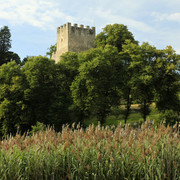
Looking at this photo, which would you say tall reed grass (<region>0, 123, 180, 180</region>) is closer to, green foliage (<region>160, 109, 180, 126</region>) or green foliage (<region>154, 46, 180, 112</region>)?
green foliage (<region>160, 109, 180, 126</region>)

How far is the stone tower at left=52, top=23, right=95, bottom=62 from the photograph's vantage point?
4218 cm

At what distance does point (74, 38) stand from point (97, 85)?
1643 cm

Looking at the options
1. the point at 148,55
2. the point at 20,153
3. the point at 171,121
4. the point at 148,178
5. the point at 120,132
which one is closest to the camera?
the point at 148,178

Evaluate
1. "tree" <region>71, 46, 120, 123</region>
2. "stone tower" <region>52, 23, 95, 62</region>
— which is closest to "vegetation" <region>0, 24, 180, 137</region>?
"tree" <region>71, 46, 120, 123</region>

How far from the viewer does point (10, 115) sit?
29.2 m

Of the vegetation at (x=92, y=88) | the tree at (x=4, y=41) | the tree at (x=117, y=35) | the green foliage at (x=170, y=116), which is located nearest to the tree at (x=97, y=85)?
the vegetation at (x=92, y=88)

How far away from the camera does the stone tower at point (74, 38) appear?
138 feet

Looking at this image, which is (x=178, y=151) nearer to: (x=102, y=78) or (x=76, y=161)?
(x=76, y=161)

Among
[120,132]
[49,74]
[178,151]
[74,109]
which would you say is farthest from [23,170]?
[49,74]

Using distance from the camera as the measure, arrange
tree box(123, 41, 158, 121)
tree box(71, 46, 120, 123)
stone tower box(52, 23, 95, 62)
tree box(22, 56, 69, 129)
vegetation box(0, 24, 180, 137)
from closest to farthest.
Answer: tree box(71, 46, 120, 123) < tree box(123, 41, 158, 121) < vegetation box(0, 24, 180, 137) < tree box(22, 56, 69, 129) < stone tower box(52, 23, 95, 62)

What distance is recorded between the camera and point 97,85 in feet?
93.0

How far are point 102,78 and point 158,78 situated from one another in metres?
6.10

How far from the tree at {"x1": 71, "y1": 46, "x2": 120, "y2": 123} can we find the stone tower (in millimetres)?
12137

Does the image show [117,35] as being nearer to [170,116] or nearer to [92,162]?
[170,116]
